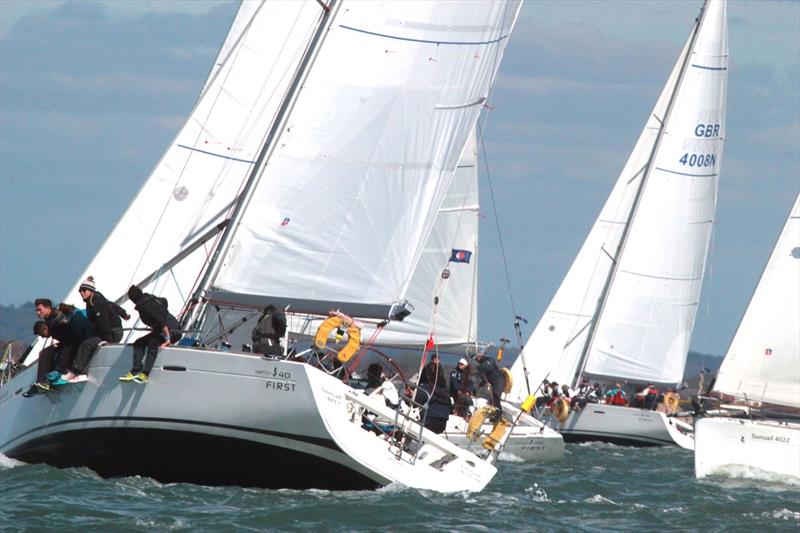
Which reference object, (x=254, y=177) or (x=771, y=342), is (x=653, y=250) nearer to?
(x=771, y=342)

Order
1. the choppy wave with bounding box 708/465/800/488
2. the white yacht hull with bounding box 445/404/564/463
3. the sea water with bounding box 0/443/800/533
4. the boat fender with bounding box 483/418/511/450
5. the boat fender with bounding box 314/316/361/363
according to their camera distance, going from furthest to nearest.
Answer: the white yacht hull with bounding box 445/404/564/463, the choppy wave with bounding box 708/465/800/488, the boat fender with bounding box 483/418/511/450, the boat fender with bounding box 314/316/361/363, the sea water with bounding box 0/443/800/533

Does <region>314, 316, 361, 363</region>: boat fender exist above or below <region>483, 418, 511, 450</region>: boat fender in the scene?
above

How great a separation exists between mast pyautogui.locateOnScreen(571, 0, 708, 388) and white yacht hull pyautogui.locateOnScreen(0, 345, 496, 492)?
23.7 metres

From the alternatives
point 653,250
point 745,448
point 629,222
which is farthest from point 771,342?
point 653,250

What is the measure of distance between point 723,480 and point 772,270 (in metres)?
7.02

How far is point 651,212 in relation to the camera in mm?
42375

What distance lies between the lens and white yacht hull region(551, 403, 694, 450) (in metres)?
37.4

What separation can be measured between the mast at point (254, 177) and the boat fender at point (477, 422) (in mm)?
3793

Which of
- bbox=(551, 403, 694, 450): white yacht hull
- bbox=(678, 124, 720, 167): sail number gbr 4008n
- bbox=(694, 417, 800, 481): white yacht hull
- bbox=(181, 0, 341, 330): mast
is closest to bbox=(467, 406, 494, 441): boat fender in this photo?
bbox=(181, 0, 341, 330): mast

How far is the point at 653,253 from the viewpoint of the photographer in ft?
140

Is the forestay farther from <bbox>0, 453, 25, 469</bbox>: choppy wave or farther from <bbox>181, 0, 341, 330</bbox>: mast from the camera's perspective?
<bbox>0, 453, 25, 469</bbox>: choppy wave

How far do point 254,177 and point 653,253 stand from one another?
24.2 meters

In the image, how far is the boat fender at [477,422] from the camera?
20.8m

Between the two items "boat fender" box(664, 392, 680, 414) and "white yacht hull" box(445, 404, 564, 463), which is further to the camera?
"boat fender" box(664, 392, 680, 414)
